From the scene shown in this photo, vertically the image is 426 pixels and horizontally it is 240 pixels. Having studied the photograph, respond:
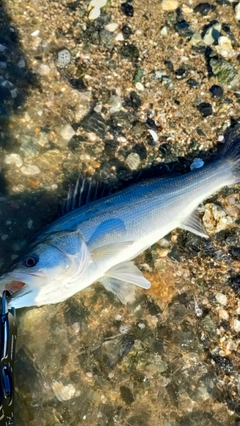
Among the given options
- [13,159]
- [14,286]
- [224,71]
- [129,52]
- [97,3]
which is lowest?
[14,286]

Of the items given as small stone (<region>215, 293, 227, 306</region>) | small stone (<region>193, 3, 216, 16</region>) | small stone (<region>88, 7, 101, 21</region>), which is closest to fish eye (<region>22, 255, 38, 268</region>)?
small stone (<region>215, 293, 227, 306</region>)

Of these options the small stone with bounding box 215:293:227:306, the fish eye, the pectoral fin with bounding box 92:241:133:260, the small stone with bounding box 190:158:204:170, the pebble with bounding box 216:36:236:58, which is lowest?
the small stone with bounding box 215:293:227:306

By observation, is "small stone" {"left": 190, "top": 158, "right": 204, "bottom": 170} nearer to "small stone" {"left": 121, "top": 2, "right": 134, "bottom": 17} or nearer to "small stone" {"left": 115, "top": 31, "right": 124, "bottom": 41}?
"small stone" {"left": 115, "top": 31, "right": 124, "bottom": 41}

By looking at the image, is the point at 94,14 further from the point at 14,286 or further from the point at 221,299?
the point at 221,299

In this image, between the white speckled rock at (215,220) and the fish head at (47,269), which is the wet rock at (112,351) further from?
the white speckled rock at (215,220)

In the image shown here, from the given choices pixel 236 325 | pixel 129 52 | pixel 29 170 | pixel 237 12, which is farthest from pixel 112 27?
pixel 236 325

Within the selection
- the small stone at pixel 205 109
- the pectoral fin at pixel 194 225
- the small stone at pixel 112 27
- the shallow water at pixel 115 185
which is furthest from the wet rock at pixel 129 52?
the pectoral fin at pixel 194 225
